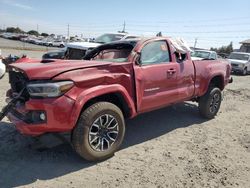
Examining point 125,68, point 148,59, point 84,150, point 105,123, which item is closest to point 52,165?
point 84,150

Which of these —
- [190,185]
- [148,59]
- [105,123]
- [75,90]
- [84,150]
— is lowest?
[190,185]

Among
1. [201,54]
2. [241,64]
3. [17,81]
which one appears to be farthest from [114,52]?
[241,64]

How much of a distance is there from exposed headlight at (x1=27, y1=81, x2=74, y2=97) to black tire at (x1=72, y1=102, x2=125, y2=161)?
47 centimetres

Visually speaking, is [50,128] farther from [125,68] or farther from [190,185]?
[190,185]

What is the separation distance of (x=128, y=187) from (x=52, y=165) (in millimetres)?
1182

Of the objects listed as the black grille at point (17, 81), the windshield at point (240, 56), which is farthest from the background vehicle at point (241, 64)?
the black grille at point (17, 81)

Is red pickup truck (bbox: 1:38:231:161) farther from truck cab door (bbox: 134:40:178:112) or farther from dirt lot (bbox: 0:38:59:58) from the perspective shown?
dirt lot (bbox: 0:38:59:58)

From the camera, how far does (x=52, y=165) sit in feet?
14.2

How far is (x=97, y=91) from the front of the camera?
4316mm

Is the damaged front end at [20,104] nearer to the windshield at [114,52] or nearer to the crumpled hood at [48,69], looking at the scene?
the crumpled hood at [48,69]

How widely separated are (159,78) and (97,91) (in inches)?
58.0

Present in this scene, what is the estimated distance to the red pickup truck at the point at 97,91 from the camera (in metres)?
4.00

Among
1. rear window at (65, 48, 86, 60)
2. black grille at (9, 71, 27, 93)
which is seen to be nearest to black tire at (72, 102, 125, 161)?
black grille at (9, 71, 27, 93)

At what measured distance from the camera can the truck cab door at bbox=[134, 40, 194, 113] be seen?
16.7 feet
